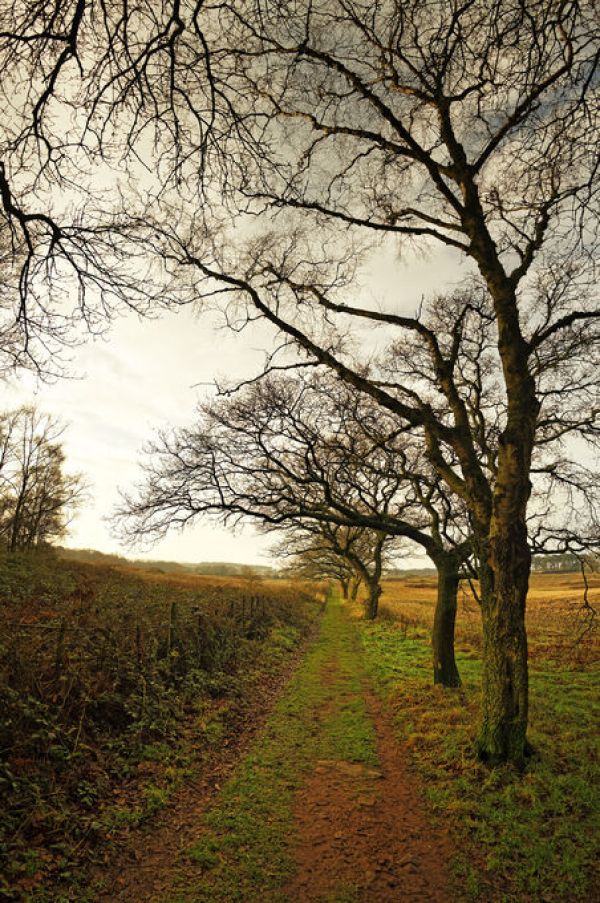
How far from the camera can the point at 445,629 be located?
10414 mm

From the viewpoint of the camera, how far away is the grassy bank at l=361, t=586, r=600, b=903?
3873 millimetres

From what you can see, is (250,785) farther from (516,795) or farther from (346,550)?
(346,550)

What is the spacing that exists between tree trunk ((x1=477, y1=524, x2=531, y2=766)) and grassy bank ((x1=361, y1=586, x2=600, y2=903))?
0.31m

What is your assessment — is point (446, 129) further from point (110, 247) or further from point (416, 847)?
point (416, 847)

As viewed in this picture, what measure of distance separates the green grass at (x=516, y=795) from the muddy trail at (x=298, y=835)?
0.96ft

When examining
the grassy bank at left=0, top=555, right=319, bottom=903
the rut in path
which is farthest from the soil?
the grassy bank at left=0, top=555, right=319, bottom=903

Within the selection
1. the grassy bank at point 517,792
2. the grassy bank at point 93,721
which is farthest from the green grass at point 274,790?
the grassy bank at point 517,792

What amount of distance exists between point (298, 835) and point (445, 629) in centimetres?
678

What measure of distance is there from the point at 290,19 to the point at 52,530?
44745mm

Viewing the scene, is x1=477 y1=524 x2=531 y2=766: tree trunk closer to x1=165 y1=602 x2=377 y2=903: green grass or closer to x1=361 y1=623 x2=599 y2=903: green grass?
x1=361 y1=623 x2=599 y2=903: green grass

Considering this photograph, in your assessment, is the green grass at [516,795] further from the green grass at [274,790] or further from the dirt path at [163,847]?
the dirt path at [163,847]

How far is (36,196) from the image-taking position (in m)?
3.67

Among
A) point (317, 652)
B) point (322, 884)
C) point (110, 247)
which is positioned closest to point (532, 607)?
point (317, 652)

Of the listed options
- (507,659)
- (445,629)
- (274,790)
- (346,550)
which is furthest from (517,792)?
(346,550)
